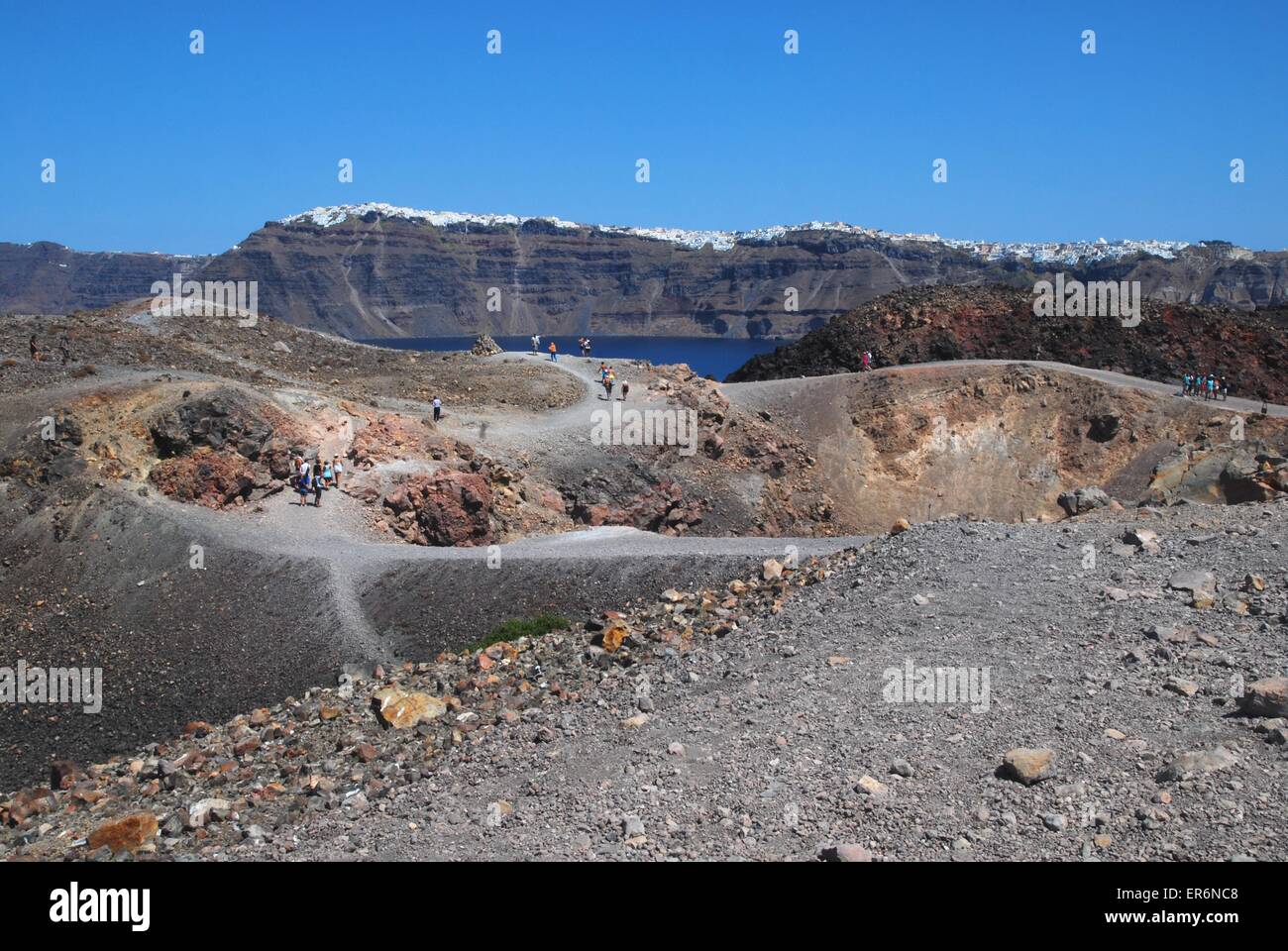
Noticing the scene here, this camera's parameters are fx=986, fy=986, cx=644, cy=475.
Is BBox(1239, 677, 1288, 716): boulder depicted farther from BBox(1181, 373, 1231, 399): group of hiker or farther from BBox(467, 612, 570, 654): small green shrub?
BBox(1181, 373, 1231, 399): group of hiker

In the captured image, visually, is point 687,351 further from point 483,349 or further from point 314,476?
point 314,476

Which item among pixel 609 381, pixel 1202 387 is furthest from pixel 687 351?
pixel 609 381

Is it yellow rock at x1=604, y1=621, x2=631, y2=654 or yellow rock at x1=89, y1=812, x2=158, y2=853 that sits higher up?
yellow rock at x1=604, y1=621, x2=631, y2=654

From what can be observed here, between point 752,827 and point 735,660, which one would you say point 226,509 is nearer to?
point 735,660

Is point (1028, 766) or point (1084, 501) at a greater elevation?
point (1084, 501)

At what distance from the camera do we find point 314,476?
25.8 metres

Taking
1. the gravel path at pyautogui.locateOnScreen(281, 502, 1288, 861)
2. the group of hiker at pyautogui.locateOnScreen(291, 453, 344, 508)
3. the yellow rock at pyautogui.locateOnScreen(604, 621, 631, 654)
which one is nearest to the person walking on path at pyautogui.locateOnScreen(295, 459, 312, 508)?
the group of hiker at pyautogui.locateOnScreen(291, 453, 344, 508)

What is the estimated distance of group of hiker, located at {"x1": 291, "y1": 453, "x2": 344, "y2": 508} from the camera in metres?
25.8

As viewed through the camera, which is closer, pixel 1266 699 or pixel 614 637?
pixel 1266 699

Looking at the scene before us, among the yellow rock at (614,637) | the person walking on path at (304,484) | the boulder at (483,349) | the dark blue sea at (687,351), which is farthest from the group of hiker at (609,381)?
the dark blue sea at (687,351)

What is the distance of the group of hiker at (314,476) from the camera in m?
25.8

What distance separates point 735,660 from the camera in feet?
48.2

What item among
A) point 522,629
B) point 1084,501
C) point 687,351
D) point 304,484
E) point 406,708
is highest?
point 687,351

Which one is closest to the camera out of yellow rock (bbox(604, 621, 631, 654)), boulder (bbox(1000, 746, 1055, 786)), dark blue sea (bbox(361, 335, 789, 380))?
boulder (bbox(1000, 746, 1055, 786))
